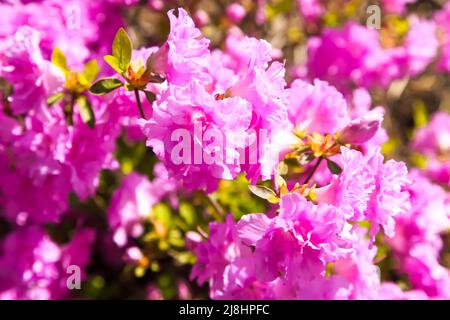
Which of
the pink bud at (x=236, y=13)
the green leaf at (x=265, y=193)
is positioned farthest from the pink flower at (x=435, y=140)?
the green leaf at (x=265, y=193)

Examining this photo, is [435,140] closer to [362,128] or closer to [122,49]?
[362,128]

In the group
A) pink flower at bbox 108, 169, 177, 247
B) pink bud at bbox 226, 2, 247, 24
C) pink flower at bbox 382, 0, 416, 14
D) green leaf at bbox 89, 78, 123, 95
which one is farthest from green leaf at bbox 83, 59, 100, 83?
pink flower at bbox 382, 0, 416, 14

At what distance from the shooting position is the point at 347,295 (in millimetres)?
1365

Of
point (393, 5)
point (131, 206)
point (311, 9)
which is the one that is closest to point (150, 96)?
point (131, 206)

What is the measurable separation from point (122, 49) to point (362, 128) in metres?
0.56

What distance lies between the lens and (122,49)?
47.4 inches

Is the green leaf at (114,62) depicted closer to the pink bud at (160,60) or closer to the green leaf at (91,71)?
the pink bud at (160,60)

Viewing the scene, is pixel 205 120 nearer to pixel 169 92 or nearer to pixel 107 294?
pixel 169 92

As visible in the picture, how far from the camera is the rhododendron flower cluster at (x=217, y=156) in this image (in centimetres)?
109

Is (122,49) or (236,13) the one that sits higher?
(236,13)

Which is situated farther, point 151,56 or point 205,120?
point 151,56
